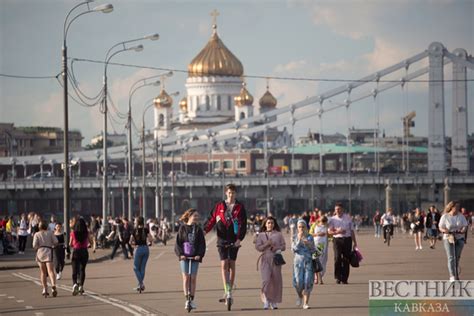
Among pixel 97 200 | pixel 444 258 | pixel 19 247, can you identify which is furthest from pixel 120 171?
pixel 444 258

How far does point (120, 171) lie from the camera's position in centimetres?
19075

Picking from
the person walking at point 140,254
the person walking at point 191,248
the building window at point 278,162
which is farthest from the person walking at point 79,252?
the building window at point 278,162

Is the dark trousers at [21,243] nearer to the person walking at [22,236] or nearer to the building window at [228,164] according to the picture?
the person walking at [22,236]

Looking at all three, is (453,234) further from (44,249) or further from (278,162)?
(278,162)

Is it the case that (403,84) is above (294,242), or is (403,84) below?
above

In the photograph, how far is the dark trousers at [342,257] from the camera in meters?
30.7

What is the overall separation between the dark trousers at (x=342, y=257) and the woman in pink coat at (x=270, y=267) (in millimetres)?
5658

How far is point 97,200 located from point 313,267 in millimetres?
131531

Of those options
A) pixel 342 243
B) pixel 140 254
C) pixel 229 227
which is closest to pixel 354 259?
pixel 342 243

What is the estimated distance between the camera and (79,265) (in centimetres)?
2961

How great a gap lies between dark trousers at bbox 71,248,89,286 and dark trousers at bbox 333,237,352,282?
515 centimetres

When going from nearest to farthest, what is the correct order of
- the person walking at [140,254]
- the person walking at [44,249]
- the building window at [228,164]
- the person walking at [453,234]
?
1. the person walking at [453,234]
2. the person walking at [140,254]
3. the person walking at [44,249]
4. the building window at [228,164]

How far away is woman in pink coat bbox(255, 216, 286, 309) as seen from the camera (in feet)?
81.1

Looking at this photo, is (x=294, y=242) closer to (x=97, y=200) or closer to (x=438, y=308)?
(x=438, y=308)
